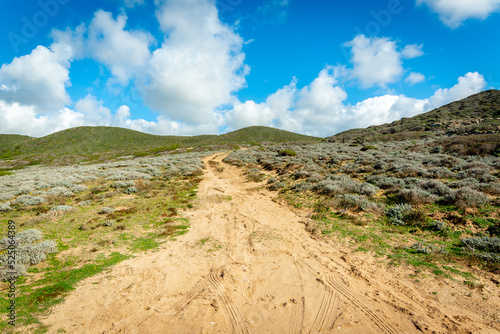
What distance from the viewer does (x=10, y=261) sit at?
637 cm

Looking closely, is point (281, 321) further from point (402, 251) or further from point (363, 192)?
point (363, 192)

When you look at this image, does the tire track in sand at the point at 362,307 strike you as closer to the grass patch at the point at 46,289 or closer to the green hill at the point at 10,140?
the grass patch at the point at 46,289

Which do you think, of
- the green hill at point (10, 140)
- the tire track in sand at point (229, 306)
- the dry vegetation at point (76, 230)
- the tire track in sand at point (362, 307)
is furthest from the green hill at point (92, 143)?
the tire track in sand at point (362, 307)

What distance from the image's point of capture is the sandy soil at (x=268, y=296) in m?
4.64

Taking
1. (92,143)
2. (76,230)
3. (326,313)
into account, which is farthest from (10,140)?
(326,313)

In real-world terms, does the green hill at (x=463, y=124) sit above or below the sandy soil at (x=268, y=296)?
above

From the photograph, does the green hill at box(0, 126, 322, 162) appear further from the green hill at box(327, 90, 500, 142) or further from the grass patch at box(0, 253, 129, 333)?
the grass patch at box(0, 253, 129, 333)

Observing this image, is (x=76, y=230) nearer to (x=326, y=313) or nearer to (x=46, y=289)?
(x=46, y=289)

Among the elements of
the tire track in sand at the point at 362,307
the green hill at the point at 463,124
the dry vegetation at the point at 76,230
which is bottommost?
the tire track in sand at the point at 362,307

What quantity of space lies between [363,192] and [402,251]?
6172 millimetres

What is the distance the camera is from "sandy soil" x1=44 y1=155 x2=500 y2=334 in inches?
183

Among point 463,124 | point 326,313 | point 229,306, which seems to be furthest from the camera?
point 463,124

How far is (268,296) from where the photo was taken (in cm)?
566

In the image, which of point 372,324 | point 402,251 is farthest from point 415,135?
point 372,324
